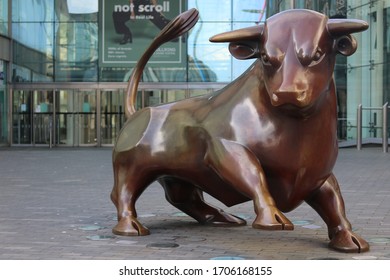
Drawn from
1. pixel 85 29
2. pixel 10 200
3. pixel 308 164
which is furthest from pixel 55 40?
pixel 308 164

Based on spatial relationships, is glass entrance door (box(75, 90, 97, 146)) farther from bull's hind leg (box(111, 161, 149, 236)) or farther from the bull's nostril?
the bull's nostril

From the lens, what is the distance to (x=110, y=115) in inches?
1005

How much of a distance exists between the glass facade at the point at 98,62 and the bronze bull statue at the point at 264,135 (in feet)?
62.1

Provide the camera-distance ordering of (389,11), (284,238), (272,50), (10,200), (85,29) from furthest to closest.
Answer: (85,29), (389,11), (10,200), (284,238), (272,50)

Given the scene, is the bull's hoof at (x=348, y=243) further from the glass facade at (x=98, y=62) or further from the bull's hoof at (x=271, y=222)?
the glass facade at (x=98, y=62)

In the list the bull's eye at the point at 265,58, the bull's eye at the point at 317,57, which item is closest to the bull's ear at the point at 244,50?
the bull's eye at the point at 265,58

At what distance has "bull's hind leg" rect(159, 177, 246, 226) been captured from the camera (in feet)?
21.3

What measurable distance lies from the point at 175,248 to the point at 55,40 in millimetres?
21080

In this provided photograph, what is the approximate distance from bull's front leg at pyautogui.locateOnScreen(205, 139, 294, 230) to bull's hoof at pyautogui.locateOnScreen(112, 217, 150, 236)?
3.99 feet

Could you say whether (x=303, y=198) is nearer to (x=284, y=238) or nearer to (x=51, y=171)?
(x=284, y=238)

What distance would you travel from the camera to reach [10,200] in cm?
896

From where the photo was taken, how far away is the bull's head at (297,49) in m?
4.40

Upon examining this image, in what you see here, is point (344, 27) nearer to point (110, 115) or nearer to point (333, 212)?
point (333, 212)

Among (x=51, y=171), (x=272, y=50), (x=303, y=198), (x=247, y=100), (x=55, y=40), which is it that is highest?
(x=55, y=40)
